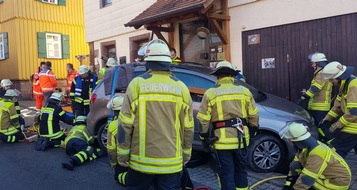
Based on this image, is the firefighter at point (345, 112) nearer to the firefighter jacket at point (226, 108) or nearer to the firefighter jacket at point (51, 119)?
the firefighter jacket at point (226, 108)

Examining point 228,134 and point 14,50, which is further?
point 14,50

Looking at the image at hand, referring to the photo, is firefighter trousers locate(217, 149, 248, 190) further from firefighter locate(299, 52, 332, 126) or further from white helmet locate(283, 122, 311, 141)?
firefighter locate(299, 52, 332, 126)

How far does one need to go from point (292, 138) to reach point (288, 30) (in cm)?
462

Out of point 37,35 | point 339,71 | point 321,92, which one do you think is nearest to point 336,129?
point 339,71

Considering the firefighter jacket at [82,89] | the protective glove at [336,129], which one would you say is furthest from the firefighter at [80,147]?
the protective glove at [336,129]

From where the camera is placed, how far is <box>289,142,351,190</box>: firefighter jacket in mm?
3658

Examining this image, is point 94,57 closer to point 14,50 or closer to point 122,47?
point 122,47

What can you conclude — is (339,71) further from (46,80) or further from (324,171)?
(46,80)

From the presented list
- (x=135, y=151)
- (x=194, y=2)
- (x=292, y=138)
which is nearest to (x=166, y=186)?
(x=135, y=151)

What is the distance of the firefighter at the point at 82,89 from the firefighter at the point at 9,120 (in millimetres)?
1350

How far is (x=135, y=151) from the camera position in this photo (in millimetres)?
2984

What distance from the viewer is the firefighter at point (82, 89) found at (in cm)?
834

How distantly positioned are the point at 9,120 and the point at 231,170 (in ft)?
18.8

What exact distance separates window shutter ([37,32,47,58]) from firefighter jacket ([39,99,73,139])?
11609 millimetres
